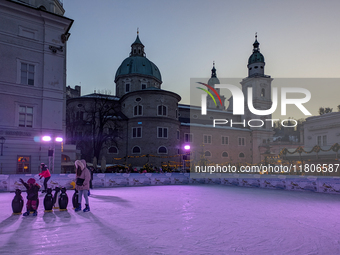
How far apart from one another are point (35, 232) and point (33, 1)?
2479 centimetres

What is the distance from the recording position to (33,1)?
2445cm

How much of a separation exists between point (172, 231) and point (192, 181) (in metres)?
17.0

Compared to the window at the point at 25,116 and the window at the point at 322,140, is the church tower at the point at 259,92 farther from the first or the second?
the window at the point at 25,116

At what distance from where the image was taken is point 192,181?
23.2 m

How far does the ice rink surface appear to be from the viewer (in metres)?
5.13

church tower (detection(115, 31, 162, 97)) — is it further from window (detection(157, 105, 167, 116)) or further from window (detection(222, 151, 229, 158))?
window (detection(222, 151, 229, 158))

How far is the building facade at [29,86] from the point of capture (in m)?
20.4

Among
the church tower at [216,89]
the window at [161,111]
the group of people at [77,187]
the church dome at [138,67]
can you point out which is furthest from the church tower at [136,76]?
the group of people at [77,187]

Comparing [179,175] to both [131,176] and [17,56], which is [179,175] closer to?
[131,176]

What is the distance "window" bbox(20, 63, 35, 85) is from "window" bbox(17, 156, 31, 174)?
19.6 feet

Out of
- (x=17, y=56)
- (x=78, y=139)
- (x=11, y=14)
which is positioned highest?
(x=11, y=14)

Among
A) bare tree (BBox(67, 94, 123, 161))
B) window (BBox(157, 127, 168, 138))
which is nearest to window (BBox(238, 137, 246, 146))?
window (BBox(157, 127, 168, 138))

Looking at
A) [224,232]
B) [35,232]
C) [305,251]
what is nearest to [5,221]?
[35,232]

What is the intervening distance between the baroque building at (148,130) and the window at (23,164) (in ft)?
52.0
